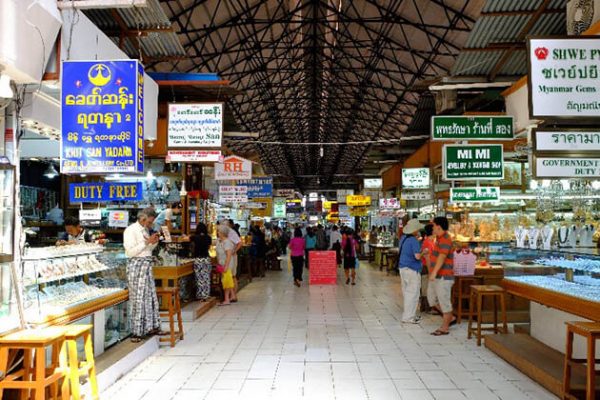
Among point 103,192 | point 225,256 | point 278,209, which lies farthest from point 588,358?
point 278,209

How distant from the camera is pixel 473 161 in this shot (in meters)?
9.23

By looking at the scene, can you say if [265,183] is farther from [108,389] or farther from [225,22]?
[108,389]

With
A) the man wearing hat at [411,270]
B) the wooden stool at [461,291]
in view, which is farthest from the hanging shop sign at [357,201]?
the man wearing hat at [411,270]

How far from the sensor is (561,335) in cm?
587

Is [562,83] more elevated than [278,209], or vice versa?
[562,83]

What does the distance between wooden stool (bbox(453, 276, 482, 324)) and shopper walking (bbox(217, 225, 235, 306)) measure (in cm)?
414

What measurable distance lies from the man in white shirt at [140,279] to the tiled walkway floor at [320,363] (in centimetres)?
42

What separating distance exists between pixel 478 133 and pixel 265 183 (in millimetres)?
8721

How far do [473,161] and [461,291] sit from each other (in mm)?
2177

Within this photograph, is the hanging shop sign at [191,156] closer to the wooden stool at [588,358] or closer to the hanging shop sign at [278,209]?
the wooden stool at [588,358]

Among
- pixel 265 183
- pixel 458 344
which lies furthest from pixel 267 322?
pixel 265 183

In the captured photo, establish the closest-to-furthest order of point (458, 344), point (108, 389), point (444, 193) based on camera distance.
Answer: point (108, 389) → point (458, 344) → point (444, 193)

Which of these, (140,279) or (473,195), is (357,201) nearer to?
(473,195)

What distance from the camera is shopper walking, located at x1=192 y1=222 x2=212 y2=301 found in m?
10.1
